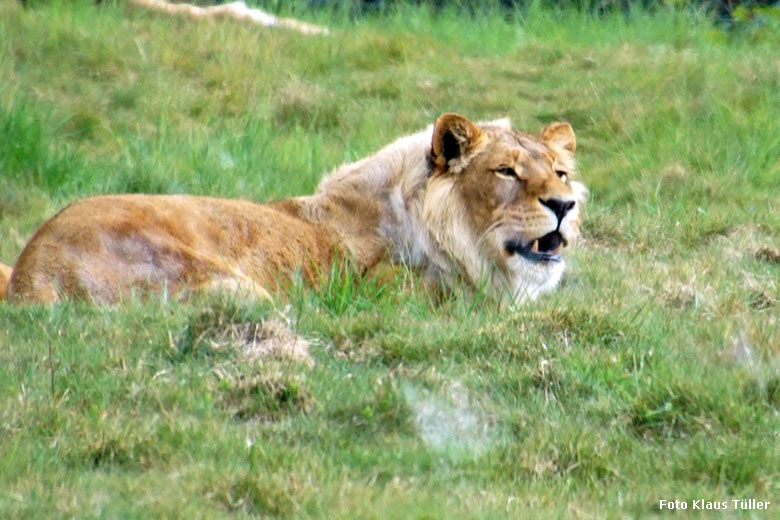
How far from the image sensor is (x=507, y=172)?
20.7ft

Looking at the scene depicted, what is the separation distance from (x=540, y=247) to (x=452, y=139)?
68 cm

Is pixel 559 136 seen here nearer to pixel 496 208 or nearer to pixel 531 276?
pixel 496 208

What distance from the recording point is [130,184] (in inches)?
341

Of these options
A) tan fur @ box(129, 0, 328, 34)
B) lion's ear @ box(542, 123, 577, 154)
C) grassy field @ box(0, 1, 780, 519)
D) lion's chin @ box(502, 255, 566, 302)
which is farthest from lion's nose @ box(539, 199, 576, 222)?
tan fur @ box(129, 0, 328, 34)

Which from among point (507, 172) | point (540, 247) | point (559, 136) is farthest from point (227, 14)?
point (540, 247)

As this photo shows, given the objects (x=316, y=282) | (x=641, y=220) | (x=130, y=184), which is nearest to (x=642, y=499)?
(x=316, y=282)

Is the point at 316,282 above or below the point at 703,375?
below

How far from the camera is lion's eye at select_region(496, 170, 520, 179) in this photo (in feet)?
20.6

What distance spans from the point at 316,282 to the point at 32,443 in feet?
7.66

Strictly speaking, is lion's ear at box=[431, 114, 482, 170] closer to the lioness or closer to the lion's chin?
the lioness

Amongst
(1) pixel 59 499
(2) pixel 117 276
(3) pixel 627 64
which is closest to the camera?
(1) pixel 59 499

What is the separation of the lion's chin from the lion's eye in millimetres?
385

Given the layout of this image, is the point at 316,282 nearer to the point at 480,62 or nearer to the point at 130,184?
the point at 130,184

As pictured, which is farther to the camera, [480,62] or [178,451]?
[480,62]
